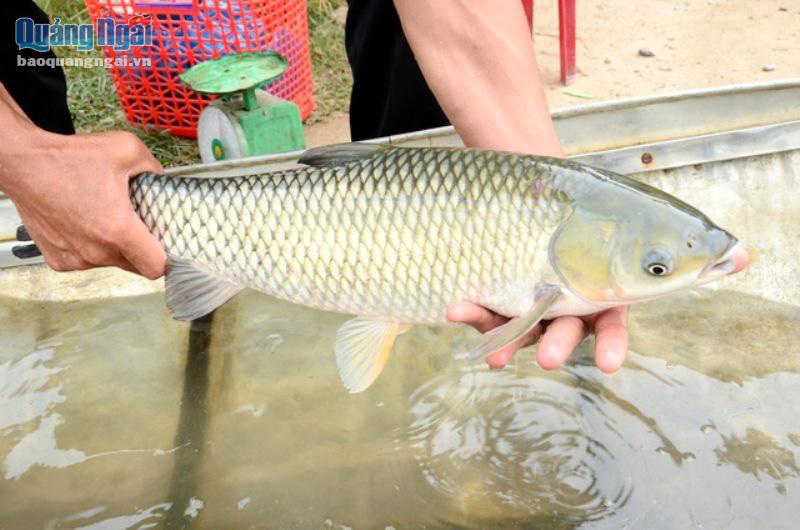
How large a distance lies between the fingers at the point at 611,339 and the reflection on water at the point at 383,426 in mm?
448

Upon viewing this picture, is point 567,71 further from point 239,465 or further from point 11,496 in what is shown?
point 11,496

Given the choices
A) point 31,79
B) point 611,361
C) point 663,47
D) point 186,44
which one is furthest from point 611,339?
point 663,47

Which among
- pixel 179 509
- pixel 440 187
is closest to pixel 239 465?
pixel 179 509

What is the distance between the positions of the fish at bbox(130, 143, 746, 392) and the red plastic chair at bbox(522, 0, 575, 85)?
262cm

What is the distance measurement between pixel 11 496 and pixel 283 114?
1248 millimetres

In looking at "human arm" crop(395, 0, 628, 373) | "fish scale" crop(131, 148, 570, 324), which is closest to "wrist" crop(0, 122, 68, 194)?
"fish scale" crop(131, 148, 570, 324)

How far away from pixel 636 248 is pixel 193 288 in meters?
0.78

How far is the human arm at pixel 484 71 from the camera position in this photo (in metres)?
1.69

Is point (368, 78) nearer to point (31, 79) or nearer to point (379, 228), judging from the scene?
point (31, 79)

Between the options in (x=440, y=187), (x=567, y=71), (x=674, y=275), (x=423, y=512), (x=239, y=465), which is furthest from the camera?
(x=567, y=71)

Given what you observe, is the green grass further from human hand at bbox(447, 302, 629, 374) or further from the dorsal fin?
human hand at bbox(447, 302, 629, 374)

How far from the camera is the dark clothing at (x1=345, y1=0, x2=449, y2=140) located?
7.62 ft

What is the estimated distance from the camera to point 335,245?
4.65ft

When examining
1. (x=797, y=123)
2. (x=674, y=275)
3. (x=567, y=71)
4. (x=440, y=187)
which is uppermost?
(x=440, y=187)
